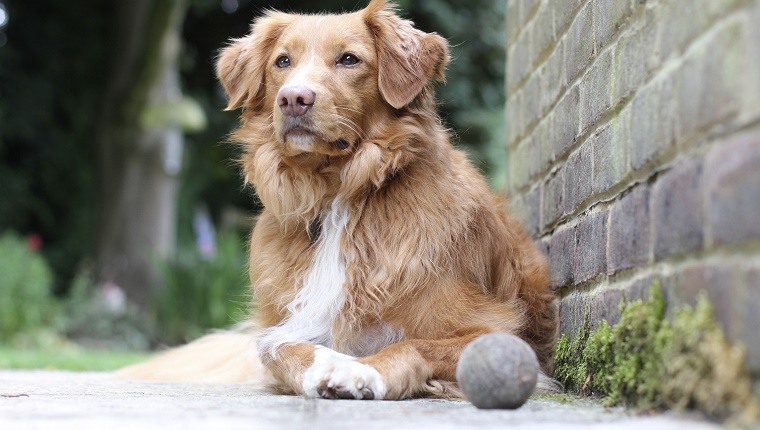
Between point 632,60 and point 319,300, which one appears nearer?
point 632,60

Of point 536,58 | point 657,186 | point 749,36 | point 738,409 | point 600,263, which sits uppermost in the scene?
point 536,58

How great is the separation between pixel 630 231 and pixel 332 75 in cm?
154

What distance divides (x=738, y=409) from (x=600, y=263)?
130 centimetres

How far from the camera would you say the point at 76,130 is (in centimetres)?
1452

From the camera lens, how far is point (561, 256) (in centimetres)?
408

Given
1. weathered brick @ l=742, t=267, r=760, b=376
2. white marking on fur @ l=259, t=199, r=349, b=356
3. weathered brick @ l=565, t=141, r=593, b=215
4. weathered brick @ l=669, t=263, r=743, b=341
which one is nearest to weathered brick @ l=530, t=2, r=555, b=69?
weathered brick @ l=565, t=141, r=593, b=215

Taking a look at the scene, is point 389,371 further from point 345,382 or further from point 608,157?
point 608,157

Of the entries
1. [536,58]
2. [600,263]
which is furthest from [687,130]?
[536,58]

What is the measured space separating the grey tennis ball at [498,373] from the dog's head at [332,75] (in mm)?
1283

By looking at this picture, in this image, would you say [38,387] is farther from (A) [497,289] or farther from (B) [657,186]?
(B) [657,186]

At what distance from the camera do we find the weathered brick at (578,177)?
3539 mm

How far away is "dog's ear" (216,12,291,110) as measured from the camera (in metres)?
4.14

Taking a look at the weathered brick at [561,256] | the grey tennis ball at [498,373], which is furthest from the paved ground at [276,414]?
the weathered brick at [561,256]

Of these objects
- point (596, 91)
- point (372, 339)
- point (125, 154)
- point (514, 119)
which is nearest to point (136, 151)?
point (125, 154)
